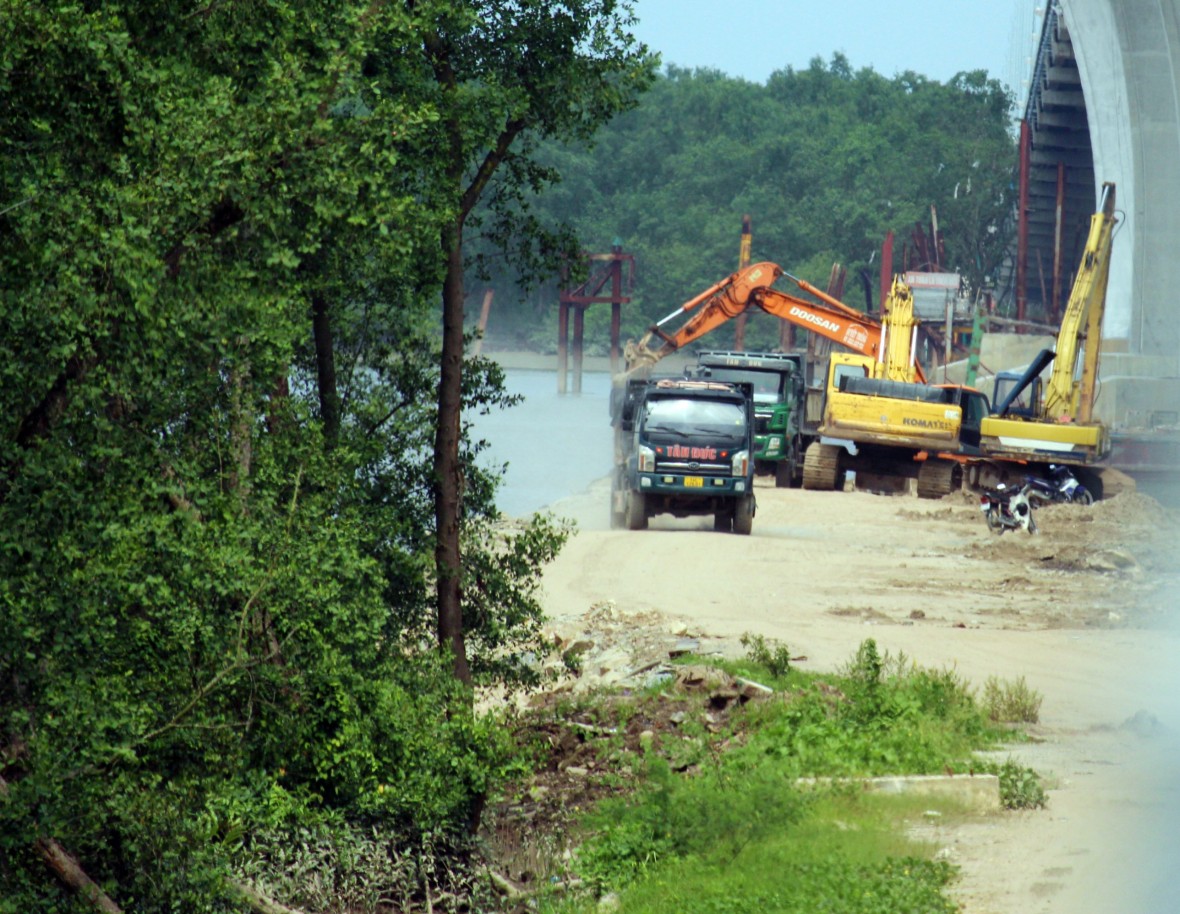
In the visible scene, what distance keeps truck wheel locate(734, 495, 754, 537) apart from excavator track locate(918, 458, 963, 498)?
8.18 meters

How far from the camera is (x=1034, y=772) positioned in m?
12.6

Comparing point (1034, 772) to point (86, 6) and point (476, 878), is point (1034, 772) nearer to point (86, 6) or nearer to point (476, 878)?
point (476, 878)

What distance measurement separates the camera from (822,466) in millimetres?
38062

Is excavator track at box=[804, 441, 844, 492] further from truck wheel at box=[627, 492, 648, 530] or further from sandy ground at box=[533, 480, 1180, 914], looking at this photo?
truck wheel at box=[627, 492, 648, 530]

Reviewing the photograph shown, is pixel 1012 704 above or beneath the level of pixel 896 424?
beneath

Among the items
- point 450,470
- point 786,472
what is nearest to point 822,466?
point 786,472

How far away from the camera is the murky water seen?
4856 centimetres

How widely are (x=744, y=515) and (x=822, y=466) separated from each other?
880 centimetres

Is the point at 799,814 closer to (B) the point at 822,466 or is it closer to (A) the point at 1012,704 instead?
(A) the point at 1012,704

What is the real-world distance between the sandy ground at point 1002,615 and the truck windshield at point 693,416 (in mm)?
1796

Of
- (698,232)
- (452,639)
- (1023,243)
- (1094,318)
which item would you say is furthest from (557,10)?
(698,232)

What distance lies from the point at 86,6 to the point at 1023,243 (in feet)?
215

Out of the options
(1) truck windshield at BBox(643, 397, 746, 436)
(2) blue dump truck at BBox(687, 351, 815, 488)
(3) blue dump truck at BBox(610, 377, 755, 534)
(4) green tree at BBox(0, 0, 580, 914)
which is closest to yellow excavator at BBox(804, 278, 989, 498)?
(2) blue dump truck at BBox(687, 351, 815, 488)

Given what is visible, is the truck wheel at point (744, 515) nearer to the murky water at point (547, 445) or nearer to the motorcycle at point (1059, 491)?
the murky water at point (547, 445)
